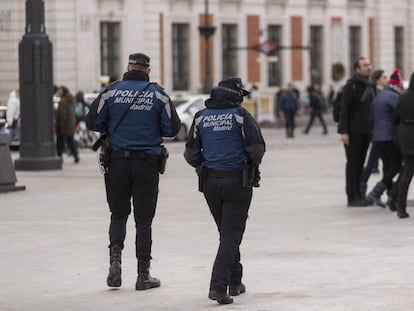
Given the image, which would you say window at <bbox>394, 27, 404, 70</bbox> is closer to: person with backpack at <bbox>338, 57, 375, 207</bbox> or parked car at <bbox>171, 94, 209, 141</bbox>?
parked car at <bbox>171, 94, 209, 141</bbox>

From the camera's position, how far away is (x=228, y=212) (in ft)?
37.7

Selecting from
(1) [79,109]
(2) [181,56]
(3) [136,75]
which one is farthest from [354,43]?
(3) [136,75]

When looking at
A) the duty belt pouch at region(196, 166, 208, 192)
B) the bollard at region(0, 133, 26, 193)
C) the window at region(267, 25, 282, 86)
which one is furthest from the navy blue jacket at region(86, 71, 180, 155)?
the window at region(267, 25, 282, 86)

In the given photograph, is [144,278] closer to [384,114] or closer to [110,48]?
[384,114]

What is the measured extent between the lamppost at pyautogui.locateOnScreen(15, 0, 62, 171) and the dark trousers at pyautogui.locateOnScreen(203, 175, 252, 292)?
55.4 ft

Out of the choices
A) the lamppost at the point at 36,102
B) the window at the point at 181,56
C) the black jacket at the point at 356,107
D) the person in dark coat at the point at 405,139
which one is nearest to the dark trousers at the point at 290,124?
the window at the point at 181,56

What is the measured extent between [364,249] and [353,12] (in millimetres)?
54395

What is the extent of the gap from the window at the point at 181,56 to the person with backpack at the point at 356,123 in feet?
131

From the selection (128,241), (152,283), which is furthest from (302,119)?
(152,283)

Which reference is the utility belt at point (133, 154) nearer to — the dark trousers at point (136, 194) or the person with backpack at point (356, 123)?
the dark trousers at point (136, 194)

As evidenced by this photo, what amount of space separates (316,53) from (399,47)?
26.0ft

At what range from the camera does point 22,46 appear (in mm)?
28469

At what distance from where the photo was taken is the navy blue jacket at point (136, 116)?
12102 millimetres

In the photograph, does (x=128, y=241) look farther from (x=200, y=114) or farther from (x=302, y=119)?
(x=302, y=119)
